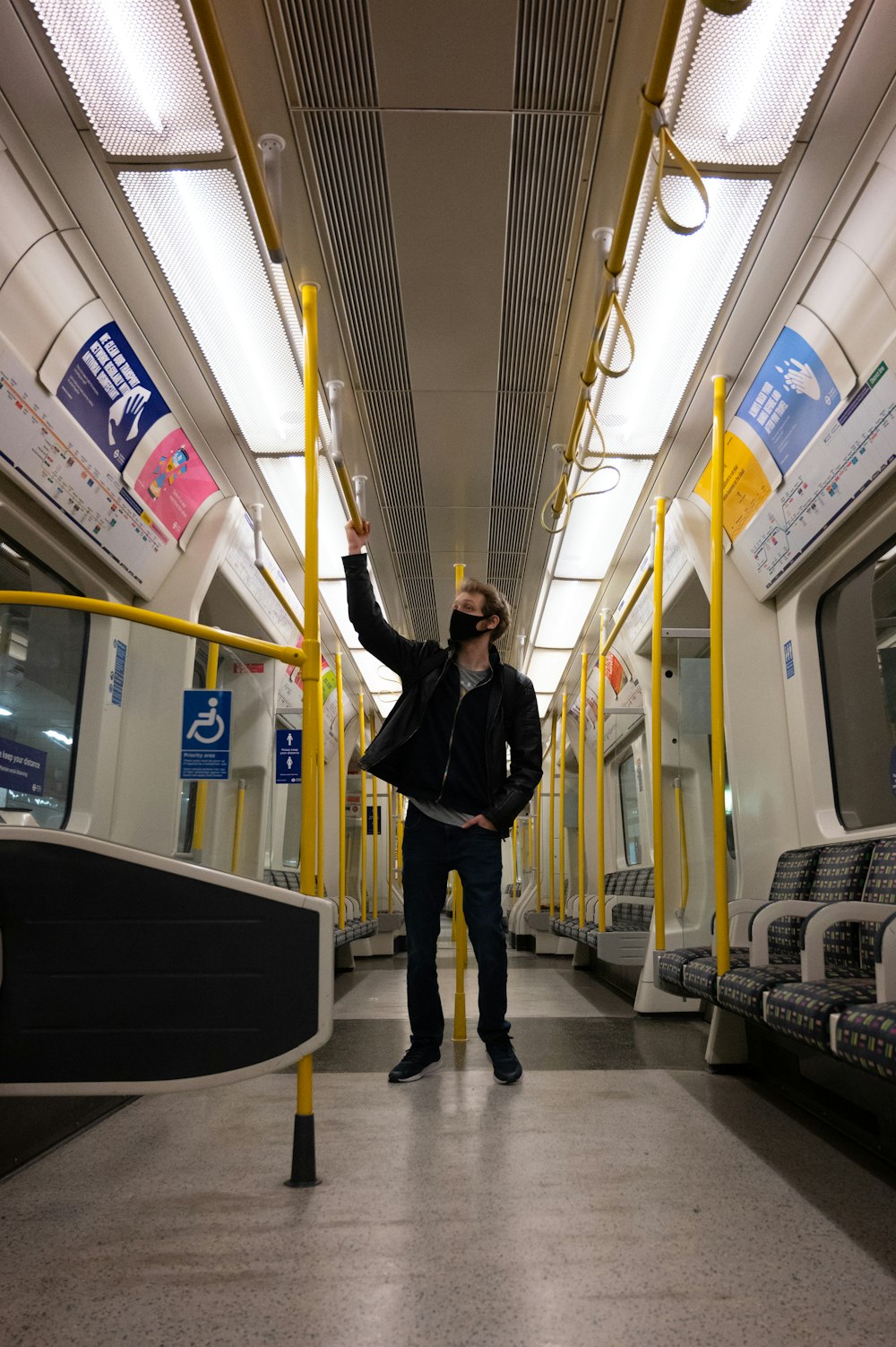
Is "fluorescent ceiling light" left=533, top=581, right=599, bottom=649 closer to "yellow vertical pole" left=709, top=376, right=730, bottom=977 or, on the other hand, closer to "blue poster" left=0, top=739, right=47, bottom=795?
"yellow vertical pole" left=709, top=376, right=730, bottom=977

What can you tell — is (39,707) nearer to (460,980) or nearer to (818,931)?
(818,931)

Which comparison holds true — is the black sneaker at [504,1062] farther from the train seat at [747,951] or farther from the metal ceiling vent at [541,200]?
the metal ceiling vent at [541,200]

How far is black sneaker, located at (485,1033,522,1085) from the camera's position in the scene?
131 inches

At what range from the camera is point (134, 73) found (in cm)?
297

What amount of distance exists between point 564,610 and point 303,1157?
6.77 metres

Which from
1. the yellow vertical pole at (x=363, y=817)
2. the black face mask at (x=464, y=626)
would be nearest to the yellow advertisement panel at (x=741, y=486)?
the black face mask at (x=464, y=626)

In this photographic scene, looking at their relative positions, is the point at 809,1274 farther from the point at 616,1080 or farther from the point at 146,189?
the point at 146,189

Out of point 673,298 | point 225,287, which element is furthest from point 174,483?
point 673,298

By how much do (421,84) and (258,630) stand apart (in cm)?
408

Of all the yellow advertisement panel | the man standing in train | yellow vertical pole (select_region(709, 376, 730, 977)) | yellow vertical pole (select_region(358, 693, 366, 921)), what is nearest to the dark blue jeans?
the man standing in train

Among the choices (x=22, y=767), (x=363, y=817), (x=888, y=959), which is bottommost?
(x=888, y=959)

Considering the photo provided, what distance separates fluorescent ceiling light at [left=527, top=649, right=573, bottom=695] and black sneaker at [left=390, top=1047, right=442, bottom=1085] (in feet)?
22.5

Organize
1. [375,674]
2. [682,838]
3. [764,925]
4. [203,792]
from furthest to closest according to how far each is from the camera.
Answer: [375,674] < [682,838] < [764,925] < [203,792]

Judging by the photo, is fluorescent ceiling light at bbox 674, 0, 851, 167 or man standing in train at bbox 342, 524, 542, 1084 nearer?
fluorescent ceiling light at bbox 674, 0, 851, 167
